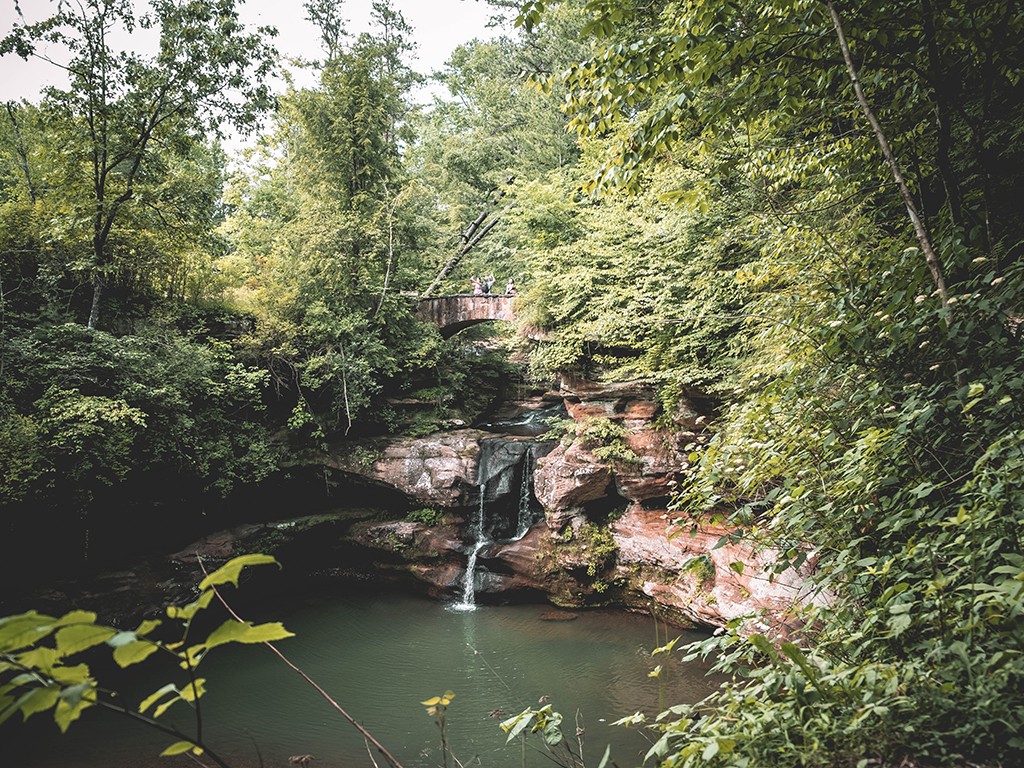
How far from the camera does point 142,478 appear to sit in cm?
929

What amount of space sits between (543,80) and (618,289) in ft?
19.9

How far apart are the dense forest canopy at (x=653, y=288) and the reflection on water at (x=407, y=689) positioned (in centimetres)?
221

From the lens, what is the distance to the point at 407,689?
7293mm

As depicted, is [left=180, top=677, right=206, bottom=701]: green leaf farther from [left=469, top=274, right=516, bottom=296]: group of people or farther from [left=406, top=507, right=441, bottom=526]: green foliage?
[left=469, top=274, right=516, bottom=296]: group of people

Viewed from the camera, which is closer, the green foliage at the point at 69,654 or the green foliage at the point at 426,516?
the green foliage at the point at 69,654

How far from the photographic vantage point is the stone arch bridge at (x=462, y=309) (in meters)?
14.4

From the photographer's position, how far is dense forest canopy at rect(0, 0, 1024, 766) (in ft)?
6.64

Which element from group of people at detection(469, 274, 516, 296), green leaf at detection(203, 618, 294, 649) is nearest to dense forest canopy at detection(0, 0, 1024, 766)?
group of people at detection(469, 274, 516, 296)

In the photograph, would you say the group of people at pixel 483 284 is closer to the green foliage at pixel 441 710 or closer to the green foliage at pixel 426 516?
the green foliage at pixel 426 516

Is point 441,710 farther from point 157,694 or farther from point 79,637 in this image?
point 79,637

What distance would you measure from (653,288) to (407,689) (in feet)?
23.9

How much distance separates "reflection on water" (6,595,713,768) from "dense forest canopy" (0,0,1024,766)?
221 centimetres

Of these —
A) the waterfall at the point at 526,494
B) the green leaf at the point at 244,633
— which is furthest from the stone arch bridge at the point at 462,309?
the green leaf at the point at 244,633

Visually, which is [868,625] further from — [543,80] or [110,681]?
[110,681]
